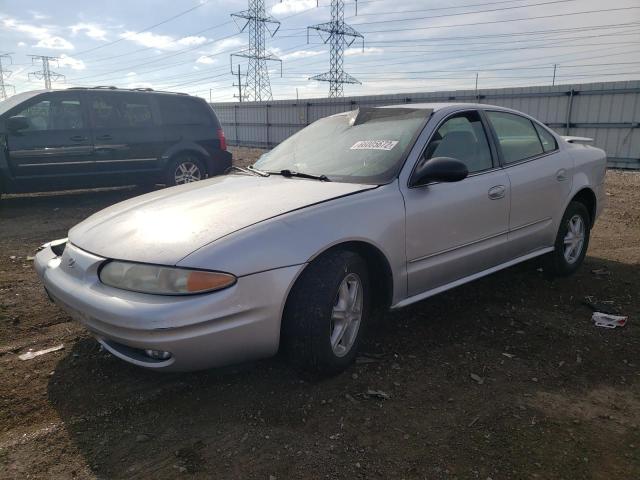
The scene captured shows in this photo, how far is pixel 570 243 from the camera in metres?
4.64

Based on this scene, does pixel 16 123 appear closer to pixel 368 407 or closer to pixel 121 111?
pixel 121 111

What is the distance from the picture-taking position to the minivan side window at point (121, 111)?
320 inches

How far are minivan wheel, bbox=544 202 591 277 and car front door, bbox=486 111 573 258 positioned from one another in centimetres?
14

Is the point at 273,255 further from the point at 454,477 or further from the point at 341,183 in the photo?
the point at 454,477

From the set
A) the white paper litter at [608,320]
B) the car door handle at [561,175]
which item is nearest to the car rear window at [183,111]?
the car door handle at [561,175]

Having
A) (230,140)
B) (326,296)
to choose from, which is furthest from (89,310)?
(230,140)

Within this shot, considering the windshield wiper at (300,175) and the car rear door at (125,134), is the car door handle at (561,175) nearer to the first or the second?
the windshield wiper at (300,175)

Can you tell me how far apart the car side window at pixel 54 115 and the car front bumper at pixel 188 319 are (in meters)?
6.08

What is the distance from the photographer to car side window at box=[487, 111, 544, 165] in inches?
158

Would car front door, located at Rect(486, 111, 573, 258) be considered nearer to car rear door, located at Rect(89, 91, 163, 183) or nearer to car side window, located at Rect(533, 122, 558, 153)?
car side window, located at Rect(533, 122, 558, 153)

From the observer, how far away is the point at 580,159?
4.65 m

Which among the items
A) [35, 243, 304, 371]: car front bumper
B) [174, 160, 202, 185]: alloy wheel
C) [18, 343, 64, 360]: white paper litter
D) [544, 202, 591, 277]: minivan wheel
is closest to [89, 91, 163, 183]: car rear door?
[174, 160, 202, 185]: alloy wheel

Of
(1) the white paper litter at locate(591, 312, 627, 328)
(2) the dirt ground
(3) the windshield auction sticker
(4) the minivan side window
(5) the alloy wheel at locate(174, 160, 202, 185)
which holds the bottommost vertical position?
(2) the dirt ground

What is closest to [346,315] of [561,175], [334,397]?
[334,397]
